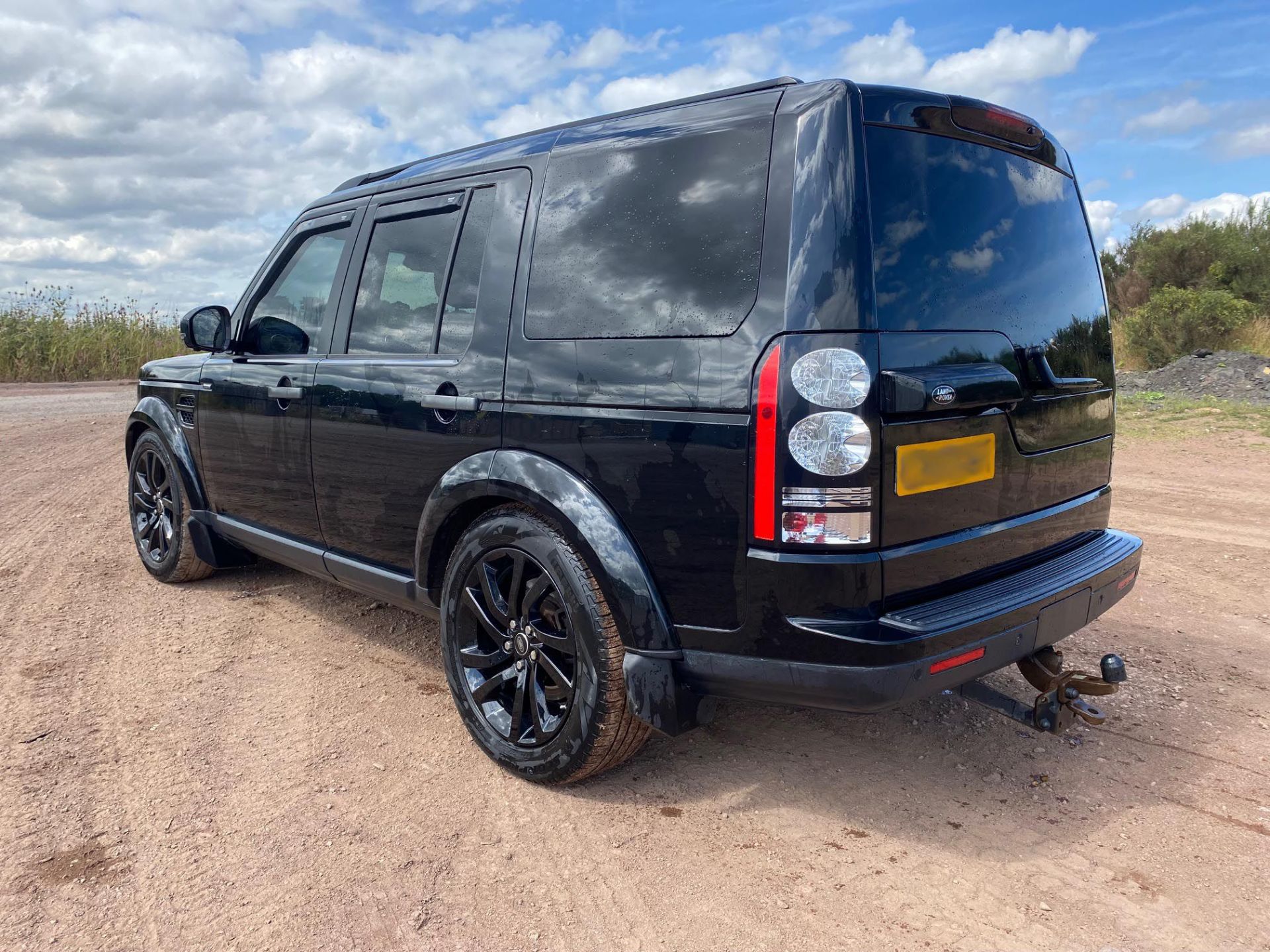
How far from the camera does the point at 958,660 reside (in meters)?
2.44

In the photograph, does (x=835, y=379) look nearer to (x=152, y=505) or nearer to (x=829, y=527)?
(x=829, y=527)

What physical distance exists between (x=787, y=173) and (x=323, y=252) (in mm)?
2377

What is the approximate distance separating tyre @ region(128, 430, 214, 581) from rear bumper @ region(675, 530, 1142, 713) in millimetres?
3479

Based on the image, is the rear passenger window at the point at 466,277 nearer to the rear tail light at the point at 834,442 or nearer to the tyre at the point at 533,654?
the tyre at the point at 533,654

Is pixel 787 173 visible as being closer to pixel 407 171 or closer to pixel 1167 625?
pixel 407 171

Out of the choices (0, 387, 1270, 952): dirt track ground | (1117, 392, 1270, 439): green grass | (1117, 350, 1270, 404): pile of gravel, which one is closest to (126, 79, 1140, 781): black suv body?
(0, 387, 1270, 952): dirt track ground

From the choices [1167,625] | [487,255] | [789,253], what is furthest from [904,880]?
[1167,625]

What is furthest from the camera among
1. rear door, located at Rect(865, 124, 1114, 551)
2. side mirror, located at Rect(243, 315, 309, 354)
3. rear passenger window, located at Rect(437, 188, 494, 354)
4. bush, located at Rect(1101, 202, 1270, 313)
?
bush, located at Rect(1101, 202, 1270, 313)

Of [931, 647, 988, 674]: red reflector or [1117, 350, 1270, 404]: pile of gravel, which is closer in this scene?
[931, 647, 988, 674]: red reflector

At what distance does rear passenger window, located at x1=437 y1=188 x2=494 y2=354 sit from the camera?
3.20 m

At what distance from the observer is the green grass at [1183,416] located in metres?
10.7

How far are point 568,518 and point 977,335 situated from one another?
1.25 m

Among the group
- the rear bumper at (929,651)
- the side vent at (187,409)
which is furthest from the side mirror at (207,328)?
the rear bumper at (929,651)

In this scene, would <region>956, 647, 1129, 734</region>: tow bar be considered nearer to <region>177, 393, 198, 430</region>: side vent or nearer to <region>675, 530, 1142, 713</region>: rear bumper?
<region>675, 530, 1142, 713</region>: rear bumper
